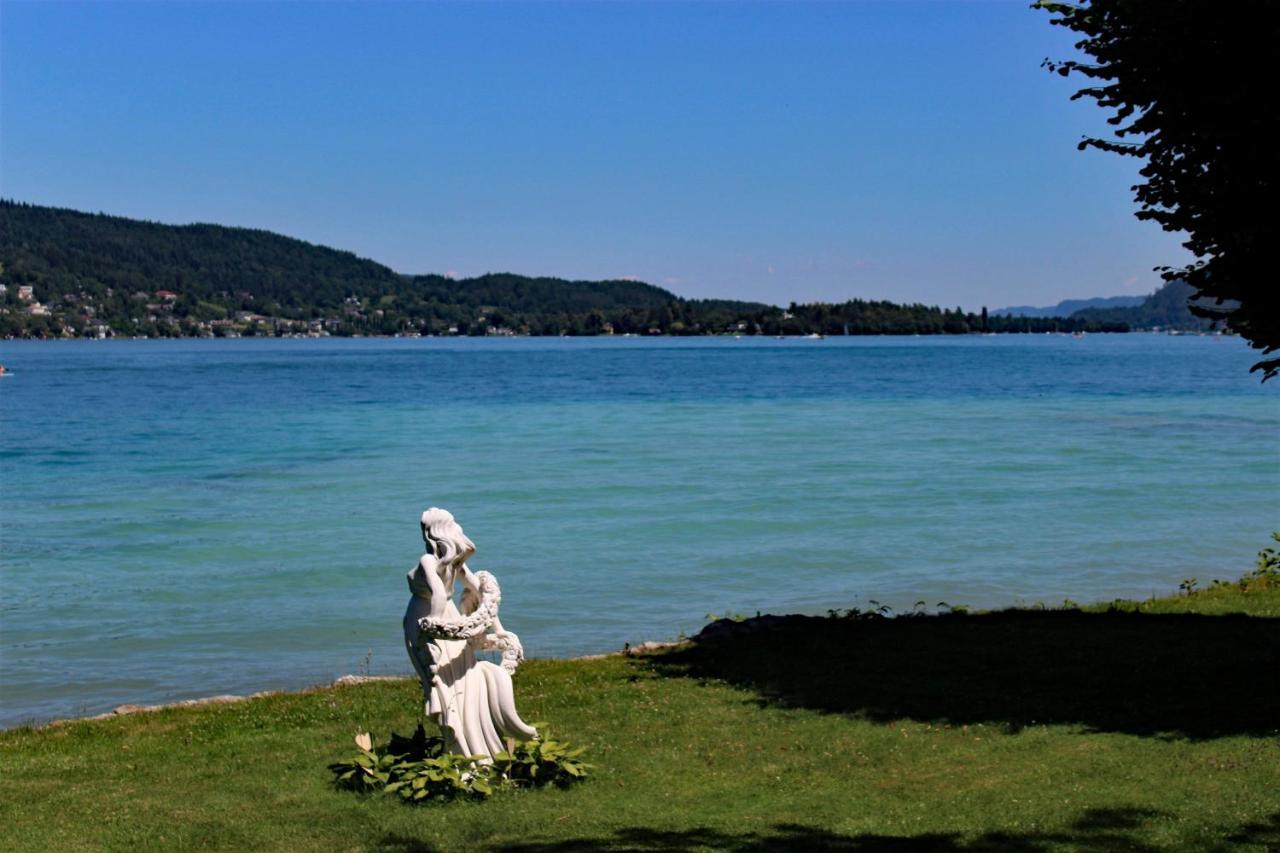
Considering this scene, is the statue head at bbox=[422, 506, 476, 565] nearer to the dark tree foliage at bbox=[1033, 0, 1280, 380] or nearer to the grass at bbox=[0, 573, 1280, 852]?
the grass at bbox=[0, 573, 1280, 852]

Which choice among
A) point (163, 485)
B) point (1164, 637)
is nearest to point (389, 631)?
point (1164, 637)

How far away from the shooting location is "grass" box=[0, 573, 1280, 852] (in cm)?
909

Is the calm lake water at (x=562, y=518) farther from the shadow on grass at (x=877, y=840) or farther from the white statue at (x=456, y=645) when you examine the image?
the shadow on grass at (x=877, y=840)

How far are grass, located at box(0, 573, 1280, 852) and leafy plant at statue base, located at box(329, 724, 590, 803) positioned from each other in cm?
17

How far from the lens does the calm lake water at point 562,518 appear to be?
20141mm

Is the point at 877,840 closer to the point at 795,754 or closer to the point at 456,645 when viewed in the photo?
the point at 795,754

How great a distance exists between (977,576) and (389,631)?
10.1 metres

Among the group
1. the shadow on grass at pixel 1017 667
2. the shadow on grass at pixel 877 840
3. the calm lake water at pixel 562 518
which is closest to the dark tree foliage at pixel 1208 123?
the shadow on grass at pixel 1017 667

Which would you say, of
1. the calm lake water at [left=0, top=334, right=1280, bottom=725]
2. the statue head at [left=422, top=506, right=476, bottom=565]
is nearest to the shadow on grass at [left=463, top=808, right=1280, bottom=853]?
the statue head at [left=422, top=506, right=476, bottom=565]

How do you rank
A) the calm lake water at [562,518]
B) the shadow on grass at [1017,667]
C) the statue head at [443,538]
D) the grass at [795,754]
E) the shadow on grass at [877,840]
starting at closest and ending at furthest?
1. the shadow on grass at [877,840]
2. the grass at [795,754]
3. the statue head at [443,538]
4. the shadow on grass at [1017,667]
5. the calm lake water at [562,518]

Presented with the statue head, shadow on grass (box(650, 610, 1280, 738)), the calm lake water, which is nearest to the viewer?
the statue head

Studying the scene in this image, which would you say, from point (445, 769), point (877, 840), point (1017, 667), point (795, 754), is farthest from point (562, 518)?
point (877, 840)

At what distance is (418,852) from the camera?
29.1 ft

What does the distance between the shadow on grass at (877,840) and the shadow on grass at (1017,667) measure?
2400mm
